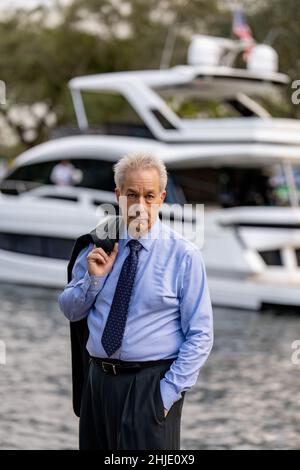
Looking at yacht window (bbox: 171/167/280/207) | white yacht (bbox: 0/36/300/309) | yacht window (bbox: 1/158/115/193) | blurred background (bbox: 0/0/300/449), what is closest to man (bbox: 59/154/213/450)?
blurred background (bbox: 0/0/300/449)

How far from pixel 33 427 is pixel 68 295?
→ 14.0 feet

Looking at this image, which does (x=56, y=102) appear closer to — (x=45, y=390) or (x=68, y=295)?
(x=45, y=390)

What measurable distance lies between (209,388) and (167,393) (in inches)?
245

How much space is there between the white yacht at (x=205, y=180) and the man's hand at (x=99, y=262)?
11.8m

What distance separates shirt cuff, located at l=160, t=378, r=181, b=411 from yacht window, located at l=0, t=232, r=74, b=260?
13601 mm

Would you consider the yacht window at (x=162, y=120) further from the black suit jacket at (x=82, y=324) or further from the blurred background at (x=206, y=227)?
the black suit jacket at (x=82, y=324)

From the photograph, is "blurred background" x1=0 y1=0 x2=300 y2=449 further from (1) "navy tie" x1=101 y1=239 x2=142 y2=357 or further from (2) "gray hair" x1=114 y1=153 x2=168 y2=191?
(2) "gray hair" x1=114 y1=153 x2=168 y2=191

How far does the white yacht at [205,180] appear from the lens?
52.0 ft

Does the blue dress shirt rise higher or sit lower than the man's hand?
lower

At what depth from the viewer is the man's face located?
12.7ft

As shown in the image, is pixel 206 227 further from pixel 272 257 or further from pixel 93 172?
pixel 93 172

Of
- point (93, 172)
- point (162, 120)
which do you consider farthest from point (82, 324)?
point (93, 172)

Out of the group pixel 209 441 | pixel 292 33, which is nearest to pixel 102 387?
pixel 209 441

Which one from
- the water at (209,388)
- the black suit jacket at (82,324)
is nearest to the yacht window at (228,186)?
the water at (209,388)
